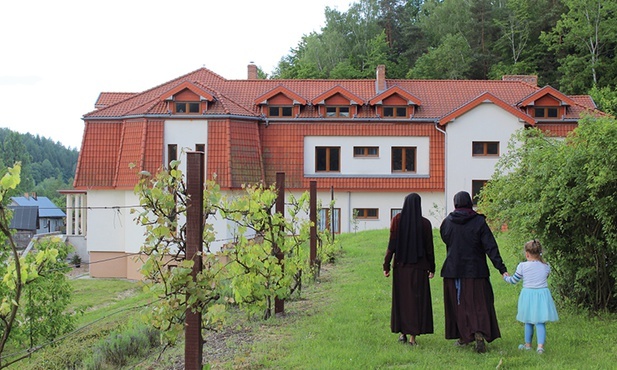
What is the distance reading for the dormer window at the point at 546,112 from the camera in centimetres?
3441

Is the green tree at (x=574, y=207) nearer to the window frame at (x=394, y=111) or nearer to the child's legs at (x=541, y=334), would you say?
the child's legs at (x=541, y=334)

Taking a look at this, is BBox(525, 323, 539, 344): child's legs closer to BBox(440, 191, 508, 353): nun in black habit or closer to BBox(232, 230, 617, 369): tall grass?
BBox(232, 230, 617, 369): tall grass

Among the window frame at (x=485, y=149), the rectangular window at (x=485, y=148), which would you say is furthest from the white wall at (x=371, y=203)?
the rectangular window at (x=485, y=148)

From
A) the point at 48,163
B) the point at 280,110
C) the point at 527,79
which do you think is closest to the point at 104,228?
the point at 280,110

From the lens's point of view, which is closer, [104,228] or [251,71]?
[104,228]

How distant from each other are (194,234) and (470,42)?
61.3m

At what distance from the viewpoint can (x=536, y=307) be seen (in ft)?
27.2

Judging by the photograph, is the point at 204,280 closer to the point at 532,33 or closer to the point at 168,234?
the point at 168,234

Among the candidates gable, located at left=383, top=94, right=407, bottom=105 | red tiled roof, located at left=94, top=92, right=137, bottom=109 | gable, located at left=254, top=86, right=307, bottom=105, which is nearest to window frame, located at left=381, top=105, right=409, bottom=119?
gable, located at left=383, top=94, right=407, bottom=105

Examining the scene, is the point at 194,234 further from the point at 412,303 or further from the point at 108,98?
the point at 108,98

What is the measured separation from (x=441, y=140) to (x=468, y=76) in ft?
94.6

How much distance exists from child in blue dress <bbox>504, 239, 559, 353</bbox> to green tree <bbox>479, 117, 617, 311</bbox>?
0.96 metres

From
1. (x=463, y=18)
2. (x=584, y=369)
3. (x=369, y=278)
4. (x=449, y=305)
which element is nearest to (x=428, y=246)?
(x=449, y=305)

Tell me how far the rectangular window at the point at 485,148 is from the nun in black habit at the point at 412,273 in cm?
2574
